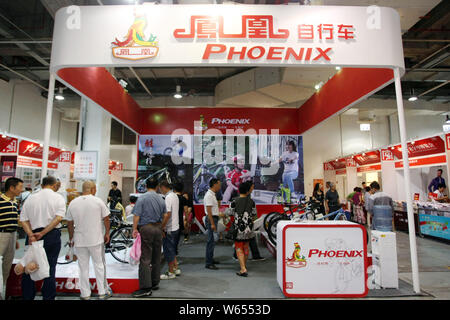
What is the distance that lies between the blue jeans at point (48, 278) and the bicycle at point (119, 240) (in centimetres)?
148

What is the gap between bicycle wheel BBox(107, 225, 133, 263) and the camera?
16.0ft

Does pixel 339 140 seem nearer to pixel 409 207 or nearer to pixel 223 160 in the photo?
pixel 223 160

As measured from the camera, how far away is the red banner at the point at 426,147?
311 inches

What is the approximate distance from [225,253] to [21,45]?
803 centimetres

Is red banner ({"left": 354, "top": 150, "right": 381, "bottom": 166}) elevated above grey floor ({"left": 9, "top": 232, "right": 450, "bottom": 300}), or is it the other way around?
red banner ({"left": 354, "top": 150, "right": 381, "bottom": 166})

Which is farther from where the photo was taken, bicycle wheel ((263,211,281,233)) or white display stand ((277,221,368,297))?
bicycle wheel ((263,211,281,233))

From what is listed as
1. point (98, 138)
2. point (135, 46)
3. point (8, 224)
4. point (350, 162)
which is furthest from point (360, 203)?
point (8, 224)

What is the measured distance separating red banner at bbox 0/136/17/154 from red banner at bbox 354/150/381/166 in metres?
11.7

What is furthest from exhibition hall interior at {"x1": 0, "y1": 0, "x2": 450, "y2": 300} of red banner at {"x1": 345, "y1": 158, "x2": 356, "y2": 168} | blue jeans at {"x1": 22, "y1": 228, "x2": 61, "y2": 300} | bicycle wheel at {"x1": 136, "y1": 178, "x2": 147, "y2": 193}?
red banner at {"x1": 345, "y1": 158, "x2": 356, "y2": 168}

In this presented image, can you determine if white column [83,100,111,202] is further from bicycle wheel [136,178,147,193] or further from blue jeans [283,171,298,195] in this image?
blue jeans [283,171,298,195]

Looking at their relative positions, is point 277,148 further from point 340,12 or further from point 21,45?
point 21,45

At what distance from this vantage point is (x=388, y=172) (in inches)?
402

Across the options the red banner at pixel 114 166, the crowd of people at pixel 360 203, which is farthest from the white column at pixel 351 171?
the red banner at pixel 114 166

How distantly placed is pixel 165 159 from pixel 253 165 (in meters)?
2.58
